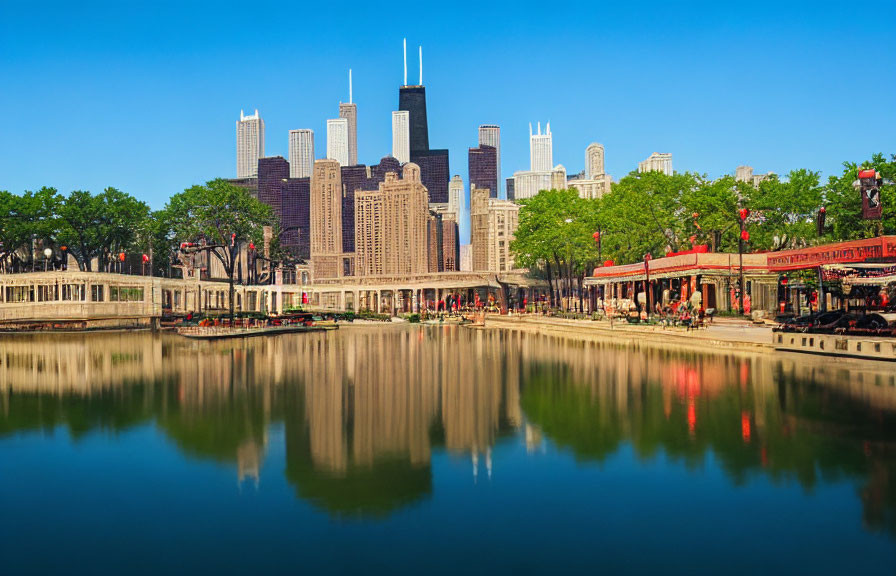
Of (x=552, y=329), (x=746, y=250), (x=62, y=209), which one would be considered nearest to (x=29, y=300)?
(x=62, y=209)

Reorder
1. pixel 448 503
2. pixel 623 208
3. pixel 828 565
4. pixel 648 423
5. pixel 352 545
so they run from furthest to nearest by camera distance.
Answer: pixel 623 208 → pixel 648 423 → pixel 448 503 → pixel 352 545 → pixel 828 565

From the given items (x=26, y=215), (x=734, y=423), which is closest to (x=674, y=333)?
(x=734, y=423)

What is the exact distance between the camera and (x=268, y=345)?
1410 inches

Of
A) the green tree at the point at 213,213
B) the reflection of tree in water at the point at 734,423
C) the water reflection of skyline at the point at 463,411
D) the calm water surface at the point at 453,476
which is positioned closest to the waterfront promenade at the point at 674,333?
the water reflection of skyline at the point at 463,411

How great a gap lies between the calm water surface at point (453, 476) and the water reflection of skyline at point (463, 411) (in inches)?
3.1

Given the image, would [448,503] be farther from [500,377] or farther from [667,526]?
[500,377]

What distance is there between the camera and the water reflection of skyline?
33.0ft

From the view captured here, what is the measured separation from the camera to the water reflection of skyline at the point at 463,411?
396 inches

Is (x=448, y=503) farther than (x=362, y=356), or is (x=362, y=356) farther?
(x=362, y=356)

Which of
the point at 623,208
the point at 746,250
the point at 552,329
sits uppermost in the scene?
the point at 623,208

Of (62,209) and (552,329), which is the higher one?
(62,209)

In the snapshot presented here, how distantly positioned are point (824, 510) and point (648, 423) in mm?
5084

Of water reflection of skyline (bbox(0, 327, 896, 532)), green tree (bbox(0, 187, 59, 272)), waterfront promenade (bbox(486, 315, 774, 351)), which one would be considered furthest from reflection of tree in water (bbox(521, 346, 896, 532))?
green tree (bbox(0, 187, 59, 272))

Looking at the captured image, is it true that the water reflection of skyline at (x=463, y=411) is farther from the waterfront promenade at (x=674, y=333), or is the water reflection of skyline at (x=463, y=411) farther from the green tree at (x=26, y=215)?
the green tree at (x=26, y=215)
